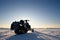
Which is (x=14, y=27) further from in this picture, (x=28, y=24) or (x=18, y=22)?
(x=28, y=24)

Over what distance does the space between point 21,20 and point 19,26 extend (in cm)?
152

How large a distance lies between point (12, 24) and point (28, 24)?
4.46 meters

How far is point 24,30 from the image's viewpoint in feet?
88.4

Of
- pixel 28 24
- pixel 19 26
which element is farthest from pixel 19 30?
pixel 28 24

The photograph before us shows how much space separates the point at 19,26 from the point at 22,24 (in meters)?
0.84

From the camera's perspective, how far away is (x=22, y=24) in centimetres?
2611

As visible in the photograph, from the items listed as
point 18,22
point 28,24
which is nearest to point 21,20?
point 18,22

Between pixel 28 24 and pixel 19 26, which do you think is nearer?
pixel 19 26

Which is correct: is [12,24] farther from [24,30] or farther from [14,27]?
[24,30]

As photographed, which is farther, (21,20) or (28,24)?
(28,24)

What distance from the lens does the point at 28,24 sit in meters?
29.4

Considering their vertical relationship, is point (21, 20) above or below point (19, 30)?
above

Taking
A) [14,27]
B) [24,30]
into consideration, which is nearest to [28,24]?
[24,30]

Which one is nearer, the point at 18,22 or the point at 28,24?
the point at 18,22
